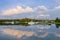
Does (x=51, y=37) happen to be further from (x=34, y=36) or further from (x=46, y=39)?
(x=34, y=36)

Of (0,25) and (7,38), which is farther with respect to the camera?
(0,25)

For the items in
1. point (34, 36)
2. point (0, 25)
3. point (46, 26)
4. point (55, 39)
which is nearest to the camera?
point (55, 39)

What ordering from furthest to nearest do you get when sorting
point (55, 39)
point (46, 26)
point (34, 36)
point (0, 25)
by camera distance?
point (0, 25), point (46, 26), point (34, 36), point (55, 39)

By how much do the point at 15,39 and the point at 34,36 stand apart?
48cm

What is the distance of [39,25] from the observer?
14.5 feet

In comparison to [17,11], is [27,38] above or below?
below

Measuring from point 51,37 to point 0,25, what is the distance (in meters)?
2.44

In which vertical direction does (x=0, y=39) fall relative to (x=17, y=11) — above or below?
Answer: below

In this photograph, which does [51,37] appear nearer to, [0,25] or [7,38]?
[7,38]

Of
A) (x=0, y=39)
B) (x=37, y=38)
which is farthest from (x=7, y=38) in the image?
(x=37, y=38)

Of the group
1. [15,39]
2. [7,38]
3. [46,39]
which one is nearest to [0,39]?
[7,38]

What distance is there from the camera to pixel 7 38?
306cm

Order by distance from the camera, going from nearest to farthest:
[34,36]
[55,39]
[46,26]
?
1. [55,39]
2. [34,36]
3. [46,26]

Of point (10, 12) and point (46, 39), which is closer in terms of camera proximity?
point (46, 39)
